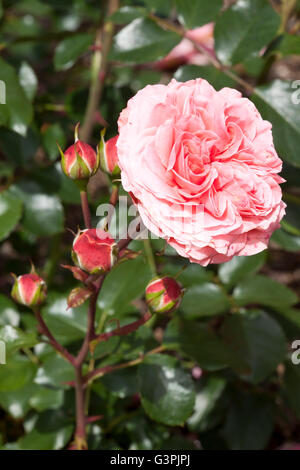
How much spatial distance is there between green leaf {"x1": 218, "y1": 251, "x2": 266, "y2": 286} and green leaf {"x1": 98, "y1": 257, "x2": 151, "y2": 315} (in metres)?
0.19

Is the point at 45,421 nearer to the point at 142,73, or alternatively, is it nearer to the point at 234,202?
the point at 234,202

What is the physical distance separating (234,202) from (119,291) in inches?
18.0

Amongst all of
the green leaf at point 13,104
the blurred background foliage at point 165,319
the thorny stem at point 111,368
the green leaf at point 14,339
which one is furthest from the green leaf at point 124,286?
the green leaf at point 13,104

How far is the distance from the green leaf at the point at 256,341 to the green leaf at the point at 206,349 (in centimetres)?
5

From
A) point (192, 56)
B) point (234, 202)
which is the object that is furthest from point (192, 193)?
point (192, 56)

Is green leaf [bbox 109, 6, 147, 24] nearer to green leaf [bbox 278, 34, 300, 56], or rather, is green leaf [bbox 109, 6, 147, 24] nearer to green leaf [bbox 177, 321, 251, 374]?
green leaf [bbox 278, 34, 300, 56]

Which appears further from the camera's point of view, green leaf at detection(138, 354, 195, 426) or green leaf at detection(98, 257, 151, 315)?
green leaf at detection(98, 257, 151, 315)

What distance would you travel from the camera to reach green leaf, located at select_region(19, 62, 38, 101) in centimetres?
129

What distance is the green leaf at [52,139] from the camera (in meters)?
1.27

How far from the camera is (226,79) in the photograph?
1030 mm

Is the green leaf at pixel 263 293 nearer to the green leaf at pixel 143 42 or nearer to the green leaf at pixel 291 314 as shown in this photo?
the green leaf at pixel 291 314

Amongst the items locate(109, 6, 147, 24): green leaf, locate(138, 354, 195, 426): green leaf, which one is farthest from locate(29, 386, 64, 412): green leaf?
locate(109, 6, 147, 24): green leaf

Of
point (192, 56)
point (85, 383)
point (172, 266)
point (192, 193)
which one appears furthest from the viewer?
point (192, 56)

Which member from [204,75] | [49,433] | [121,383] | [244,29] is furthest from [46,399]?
[244,29]
